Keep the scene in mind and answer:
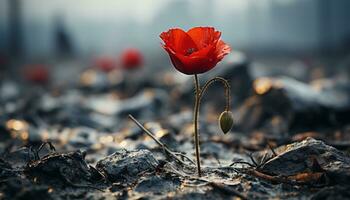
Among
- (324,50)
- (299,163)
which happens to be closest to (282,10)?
(324,50)

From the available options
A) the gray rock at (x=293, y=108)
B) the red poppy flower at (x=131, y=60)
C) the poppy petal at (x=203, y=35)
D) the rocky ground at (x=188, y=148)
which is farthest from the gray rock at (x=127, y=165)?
the red poppy flower at (x=131, y=60)

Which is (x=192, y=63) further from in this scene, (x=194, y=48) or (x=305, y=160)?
(x=305, y=160)

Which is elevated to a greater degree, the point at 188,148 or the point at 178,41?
the point at 178,41

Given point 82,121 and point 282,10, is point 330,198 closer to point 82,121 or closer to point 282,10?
point 82,121

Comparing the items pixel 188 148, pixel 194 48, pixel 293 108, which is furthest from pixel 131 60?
pixel 194 48

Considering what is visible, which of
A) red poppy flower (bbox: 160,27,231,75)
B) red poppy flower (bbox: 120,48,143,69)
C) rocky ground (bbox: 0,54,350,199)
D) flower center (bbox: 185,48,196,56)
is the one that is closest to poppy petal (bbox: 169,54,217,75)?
red poppy flower (bbox: 160,27,231,75)

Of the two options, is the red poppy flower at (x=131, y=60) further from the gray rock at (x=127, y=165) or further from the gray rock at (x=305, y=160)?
the gray rock at (x=305, y=160)
